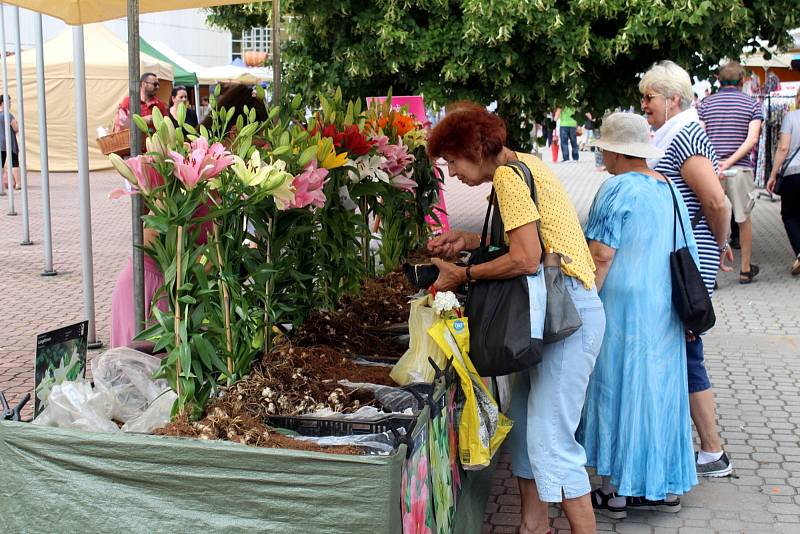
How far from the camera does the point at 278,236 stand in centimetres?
335

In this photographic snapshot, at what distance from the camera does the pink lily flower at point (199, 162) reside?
2773 mm

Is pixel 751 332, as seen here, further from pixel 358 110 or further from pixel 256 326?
pixel 256 326

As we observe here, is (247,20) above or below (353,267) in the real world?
above

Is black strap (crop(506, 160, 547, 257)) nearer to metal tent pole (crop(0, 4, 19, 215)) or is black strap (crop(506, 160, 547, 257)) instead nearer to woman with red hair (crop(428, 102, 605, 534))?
woman with red hair (crop(428, 102, 605, 534))

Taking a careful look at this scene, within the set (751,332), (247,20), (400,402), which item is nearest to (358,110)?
(400,402)

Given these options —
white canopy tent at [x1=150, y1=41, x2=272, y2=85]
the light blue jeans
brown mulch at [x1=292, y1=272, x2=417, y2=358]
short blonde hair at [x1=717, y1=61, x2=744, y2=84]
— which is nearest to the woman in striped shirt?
the light blue jeans

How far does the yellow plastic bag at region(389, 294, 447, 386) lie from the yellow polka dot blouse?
0.47 metres

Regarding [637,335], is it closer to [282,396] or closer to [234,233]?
[282,396]

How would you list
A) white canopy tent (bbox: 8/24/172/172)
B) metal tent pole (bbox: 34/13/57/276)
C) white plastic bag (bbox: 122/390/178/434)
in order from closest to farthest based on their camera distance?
white plastic bag (bbox: 122/390/178/434)
metal tent pole (bbox: 34/13/57/276)
white canopy tent (bbox: 8/24/172/172)

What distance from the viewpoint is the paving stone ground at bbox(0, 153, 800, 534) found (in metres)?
4.29

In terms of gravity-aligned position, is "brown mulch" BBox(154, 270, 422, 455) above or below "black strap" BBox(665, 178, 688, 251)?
below

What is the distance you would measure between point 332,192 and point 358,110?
63 centimetres

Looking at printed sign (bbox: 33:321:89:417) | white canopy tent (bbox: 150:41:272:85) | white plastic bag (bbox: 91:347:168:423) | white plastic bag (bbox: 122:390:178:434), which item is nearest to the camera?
white plastic bag (bbox: 122:390:178:434)

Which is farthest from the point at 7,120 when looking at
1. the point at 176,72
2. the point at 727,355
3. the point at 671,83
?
the point at 671,83
